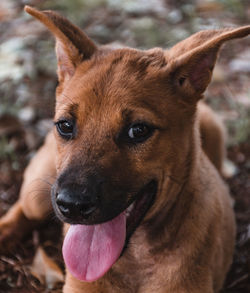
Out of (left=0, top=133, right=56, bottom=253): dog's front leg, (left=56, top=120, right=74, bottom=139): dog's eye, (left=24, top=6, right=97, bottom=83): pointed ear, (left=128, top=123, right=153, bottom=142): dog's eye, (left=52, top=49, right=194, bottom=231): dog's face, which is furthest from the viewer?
(left=0, top=133, right=56, bottom=253): dog's front leg

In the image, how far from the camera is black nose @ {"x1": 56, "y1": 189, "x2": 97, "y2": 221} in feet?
9.64

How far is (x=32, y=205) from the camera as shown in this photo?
4.98 meters

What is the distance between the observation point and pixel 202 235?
→ 369 cm

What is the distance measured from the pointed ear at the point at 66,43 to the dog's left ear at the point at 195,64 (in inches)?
27.1

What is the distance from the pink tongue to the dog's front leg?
150cm

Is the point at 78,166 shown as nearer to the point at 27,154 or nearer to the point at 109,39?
the point at 27,154

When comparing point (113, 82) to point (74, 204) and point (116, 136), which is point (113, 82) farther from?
point (74, 204)

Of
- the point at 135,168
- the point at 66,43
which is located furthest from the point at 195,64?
the point at 66,43

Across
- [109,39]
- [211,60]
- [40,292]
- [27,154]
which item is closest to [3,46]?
[109,39]

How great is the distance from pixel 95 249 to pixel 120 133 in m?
0.85

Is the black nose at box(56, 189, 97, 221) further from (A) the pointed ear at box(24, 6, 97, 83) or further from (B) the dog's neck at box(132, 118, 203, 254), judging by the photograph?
(A) the pointed ear at box(24, 6, 97, 83)

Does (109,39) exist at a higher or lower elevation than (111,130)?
lower

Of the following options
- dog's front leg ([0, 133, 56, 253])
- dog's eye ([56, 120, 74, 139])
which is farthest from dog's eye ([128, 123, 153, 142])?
dog's front leg ([0, 133, 56, 253])

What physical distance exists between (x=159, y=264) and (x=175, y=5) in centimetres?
708
